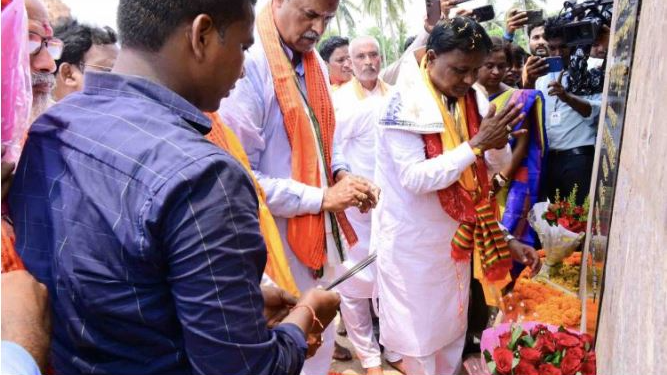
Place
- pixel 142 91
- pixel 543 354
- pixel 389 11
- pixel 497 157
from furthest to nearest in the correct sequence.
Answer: pixel 389 11 → pixel 497 157 → pixel 543 354 → pixel 142 91

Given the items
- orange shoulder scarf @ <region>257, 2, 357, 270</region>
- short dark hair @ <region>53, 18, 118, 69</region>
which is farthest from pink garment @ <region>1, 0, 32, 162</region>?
short dark hair @ <region>53, 18, 118, 69</region>

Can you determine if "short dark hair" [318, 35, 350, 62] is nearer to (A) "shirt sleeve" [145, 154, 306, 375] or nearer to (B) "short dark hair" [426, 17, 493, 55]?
(B) "short dark hair" [426, 17, 493, 55]

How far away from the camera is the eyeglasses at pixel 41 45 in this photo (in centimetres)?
146

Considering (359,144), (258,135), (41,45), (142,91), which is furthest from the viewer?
(359,144)

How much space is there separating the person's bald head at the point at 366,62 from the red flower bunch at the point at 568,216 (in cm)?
249

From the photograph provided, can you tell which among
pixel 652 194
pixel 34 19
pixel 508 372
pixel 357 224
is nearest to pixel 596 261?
pixel 508 372

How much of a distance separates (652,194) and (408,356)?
2.21 metres

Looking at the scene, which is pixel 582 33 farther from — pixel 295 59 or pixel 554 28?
pixel 295 59

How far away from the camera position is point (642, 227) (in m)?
1.33

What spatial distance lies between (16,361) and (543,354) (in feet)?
5.24

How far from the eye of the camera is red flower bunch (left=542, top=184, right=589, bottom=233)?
3027 mm

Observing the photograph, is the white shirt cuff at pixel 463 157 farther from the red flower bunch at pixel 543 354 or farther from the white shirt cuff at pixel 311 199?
the red flower bunch at pixel 543 354

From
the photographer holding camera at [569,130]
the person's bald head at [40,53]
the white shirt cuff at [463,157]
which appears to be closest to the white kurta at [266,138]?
the person's bald head at [40,53]

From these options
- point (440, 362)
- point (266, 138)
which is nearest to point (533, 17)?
point (440, 362)
